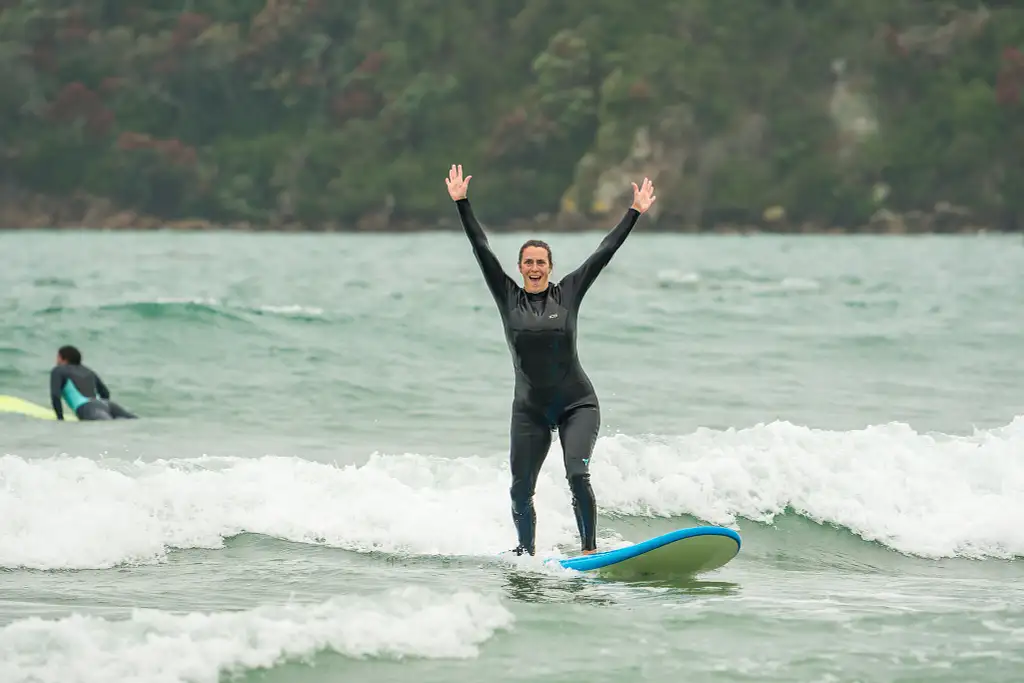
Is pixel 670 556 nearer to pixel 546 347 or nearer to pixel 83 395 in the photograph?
pixel 546 347

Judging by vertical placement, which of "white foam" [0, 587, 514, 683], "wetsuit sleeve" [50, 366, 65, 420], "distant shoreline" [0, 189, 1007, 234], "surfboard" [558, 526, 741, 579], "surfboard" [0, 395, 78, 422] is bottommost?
"white foam" [0, 587, 514, 683]

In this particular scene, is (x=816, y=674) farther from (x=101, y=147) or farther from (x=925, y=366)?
(x=101, y=147)

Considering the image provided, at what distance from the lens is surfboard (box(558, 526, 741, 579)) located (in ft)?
28.2

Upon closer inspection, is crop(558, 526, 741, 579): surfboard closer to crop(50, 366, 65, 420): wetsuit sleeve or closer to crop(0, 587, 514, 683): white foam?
crop(0, 587, 514, 683): white foam

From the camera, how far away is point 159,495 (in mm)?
10750

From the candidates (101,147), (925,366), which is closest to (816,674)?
(925,366)

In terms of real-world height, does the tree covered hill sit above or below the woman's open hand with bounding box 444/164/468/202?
above

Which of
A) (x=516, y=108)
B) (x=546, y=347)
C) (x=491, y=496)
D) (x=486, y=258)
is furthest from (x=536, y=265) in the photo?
(x=516, y=108)

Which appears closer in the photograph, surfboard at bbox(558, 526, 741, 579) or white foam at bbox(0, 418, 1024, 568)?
surfboard at bbox(558, 526, 741, 579)

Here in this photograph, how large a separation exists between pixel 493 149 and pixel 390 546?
112405 mm

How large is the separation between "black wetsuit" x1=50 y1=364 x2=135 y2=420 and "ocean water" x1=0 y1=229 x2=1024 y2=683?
1.90ft

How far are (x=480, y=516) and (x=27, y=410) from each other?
7151 mm

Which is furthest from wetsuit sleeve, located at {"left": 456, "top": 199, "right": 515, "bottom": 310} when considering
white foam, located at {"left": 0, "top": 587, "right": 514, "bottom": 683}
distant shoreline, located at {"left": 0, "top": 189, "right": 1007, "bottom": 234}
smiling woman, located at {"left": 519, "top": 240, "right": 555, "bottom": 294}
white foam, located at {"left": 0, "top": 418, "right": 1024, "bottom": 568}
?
distant shoreline, located at {"left": 0, "top": 189, "right": 1007, "bottom": 234}

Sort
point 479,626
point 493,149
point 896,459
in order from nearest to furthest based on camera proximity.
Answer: point 479,626, point 896,459, point 493,149
